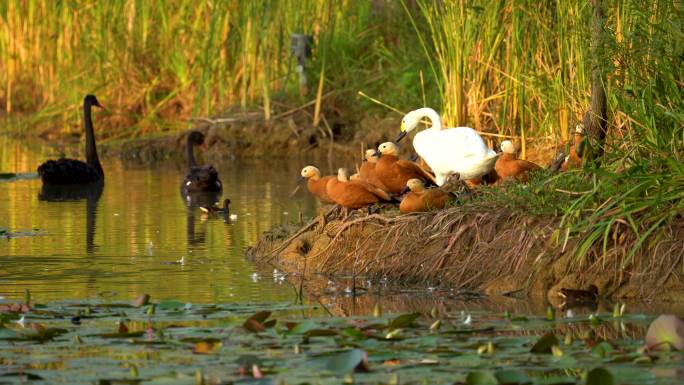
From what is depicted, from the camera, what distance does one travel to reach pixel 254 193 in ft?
54.5

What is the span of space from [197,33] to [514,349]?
16364 mm

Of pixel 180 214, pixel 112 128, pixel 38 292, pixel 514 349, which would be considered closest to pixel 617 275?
pixel 514 349

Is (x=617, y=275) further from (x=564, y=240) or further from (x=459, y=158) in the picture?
(x=459, y=158)

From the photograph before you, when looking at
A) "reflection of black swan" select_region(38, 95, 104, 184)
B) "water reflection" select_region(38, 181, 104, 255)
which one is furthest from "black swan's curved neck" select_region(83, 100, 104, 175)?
"water reflection" select_region(38, 181, 104, 255)

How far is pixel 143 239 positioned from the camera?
12.3 m

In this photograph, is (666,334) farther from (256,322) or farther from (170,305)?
(170,305)

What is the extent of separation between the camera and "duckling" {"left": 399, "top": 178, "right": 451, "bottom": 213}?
1012cm

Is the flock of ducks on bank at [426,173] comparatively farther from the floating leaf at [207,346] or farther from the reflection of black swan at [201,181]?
the reflection of black swan at [201,181]

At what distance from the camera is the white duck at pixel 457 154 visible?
11.1 meters

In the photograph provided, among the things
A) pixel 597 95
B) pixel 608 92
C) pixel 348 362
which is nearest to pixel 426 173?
pixel 597 95

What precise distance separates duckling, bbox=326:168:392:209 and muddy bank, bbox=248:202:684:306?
11 cm

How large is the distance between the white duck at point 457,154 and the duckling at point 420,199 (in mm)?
905

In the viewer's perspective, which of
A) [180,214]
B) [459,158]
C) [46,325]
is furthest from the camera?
[180,214]

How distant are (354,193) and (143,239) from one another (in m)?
2.65
